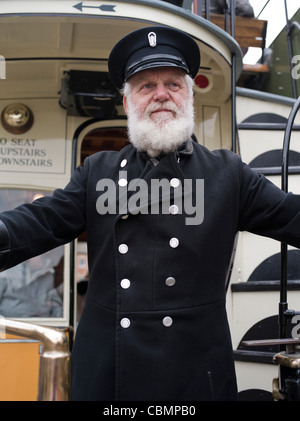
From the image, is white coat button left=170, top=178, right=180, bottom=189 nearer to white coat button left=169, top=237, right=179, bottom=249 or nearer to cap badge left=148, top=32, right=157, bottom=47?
white coat button left=169, top=237, right=179, bottom=249

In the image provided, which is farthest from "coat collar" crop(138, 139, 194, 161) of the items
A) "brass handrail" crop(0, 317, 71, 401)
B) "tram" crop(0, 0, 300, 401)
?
"tram" crop(0, 0, 300, 401)

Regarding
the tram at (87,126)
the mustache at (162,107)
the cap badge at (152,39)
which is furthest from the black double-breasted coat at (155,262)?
the tram at (87,126)

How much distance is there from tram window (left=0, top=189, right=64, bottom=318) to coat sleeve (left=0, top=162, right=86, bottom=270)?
1.73 metres

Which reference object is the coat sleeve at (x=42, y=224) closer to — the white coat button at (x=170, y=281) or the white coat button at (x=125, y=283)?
the white coat button at (x=125, y=283)

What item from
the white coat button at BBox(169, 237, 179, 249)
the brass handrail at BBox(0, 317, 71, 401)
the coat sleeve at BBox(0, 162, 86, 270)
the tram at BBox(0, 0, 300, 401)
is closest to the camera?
the brass handrail at BBox(0, 317, 71, 401)

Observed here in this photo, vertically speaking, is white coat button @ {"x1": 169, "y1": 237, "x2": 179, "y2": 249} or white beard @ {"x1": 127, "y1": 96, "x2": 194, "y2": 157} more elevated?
white beard @ {"x1": 127, "y1": 96, "x2": 194, "y2": 157}

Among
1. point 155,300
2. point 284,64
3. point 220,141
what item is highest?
point 284,64

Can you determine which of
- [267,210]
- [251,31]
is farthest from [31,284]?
[251,31]

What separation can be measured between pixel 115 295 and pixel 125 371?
9.2 inches

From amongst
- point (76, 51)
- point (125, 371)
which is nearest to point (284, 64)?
point (76, 51)

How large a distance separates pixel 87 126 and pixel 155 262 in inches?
85.0

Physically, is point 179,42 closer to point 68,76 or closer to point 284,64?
point 68,76

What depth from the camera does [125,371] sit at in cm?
141

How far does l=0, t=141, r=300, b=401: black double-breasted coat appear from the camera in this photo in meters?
1.40
